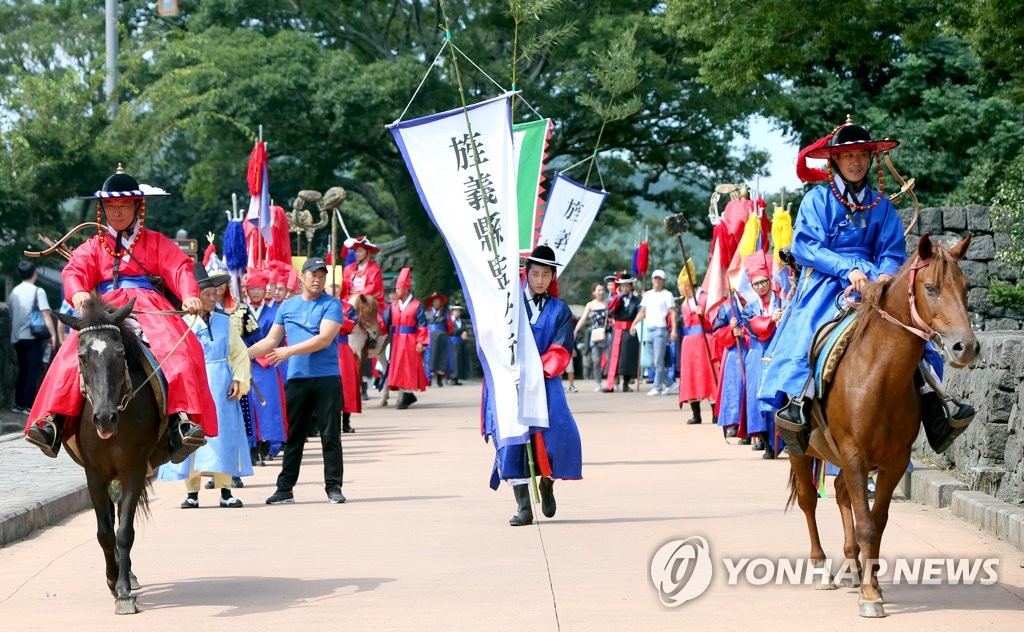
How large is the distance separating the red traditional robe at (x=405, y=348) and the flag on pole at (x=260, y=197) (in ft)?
15.2

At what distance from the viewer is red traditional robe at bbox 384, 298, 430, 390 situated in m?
24.4

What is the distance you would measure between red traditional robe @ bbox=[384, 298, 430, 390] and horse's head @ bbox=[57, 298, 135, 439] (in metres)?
16.5

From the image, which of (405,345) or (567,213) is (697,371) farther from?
(405,345)

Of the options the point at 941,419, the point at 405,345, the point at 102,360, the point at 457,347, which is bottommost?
the point at 941,419

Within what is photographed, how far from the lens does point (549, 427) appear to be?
1093 cm

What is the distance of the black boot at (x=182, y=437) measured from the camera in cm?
817

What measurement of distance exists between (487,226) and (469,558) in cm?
278

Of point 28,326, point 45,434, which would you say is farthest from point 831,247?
point 28,326

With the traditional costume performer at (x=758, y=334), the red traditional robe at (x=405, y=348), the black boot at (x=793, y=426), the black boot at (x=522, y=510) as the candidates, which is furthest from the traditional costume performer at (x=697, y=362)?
the black boot at (x=793, y=426)

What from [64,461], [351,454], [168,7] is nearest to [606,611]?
[64,461]

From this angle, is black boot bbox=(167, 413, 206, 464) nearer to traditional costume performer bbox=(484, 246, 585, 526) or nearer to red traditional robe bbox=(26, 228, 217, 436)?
red traditional robe bbox=(26, 228, 217, 436)

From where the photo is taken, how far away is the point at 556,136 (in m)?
38.9

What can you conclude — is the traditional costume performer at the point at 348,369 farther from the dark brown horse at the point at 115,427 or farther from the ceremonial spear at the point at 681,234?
the dark brown horse at the point at 115,427

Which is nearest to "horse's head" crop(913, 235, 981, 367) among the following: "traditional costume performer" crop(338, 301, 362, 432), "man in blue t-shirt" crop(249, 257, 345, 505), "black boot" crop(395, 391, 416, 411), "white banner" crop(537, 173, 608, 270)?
"man in blue t-shirt" crop(249, 257, 345, 505)
